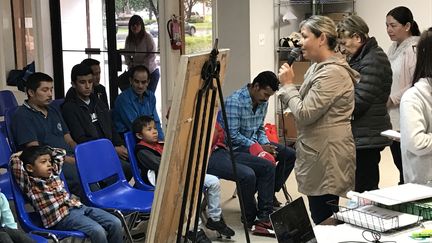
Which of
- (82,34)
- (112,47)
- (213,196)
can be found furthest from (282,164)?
(82,34)

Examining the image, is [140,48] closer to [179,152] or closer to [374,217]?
[374,217]

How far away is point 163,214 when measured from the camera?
6.54 ft

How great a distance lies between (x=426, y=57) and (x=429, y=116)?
0.79ft

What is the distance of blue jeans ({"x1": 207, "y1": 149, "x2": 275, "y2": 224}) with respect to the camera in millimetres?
4141

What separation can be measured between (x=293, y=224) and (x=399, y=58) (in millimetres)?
2433

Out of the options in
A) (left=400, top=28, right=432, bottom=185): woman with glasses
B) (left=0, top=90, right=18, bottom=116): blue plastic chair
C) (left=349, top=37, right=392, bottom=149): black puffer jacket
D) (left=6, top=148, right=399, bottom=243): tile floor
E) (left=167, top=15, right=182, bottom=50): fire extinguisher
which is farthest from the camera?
(left=167, top=15, right=182, bottom=50): fire extinguisher

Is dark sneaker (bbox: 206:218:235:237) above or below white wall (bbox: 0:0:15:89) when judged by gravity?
below

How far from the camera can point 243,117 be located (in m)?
4.39

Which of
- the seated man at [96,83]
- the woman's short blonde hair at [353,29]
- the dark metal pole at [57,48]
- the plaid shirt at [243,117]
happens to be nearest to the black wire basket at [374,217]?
the woman's short blonde hair at [353,29]

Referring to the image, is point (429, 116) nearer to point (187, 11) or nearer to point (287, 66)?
point (287, 66)

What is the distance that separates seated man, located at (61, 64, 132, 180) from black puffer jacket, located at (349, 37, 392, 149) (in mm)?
1693

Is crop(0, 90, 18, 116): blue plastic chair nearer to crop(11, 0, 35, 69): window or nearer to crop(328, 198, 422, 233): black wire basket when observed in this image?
crop(11, 0, 35, 69): window

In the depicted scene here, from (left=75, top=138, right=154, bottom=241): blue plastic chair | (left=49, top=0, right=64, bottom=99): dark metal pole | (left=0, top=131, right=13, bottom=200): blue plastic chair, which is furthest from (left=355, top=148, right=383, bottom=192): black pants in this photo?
(left=49, top=0, right=64, bottom=99): dark metal pole

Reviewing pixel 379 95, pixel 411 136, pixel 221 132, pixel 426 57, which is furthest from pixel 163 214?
pixel 221 132
